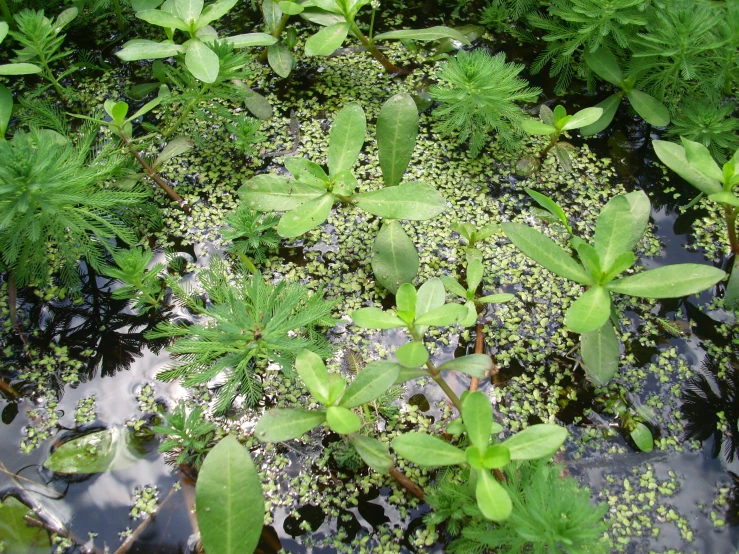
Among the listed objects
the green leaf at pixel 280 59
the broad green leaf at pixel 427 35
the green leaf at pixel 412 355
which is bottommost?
the green leaf at pixel 412 355

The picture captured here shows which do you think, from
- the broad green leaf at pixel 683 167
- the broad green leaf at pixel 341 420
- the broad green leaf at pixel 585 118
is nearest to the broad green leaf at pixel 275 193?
the broad green leaf at pixel 341 420

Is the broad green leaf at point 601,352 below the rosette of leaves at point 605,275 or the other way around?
below

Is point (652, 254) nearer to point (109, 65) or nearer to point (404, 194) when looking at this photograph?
point (404, 194)

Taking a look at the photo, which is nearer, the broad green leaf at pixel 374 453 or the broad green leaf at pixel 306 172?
the broad green leaf at pixel 374 453

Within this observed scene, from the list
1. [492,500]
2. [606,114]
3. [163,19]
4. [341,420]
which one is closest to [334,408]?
[341,420]

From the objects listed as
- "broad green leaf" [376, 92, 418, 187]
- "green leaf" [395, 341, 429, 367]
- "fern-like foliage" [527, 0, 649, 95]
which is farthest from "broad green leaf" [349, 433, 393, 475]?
"fern-like foliage" [527, 0, 649, 95]

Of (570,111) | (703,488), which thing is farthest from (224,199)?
(703,488)

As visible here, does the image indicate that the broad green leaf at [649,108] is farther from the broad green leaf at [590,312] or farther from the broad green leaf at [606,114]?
the broad green leaf at [590,312]
